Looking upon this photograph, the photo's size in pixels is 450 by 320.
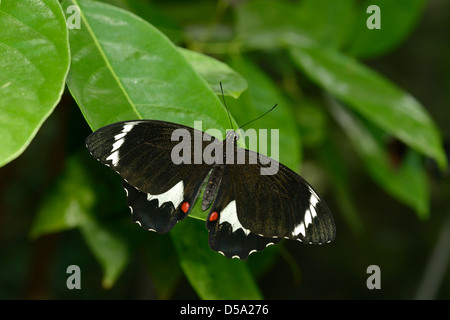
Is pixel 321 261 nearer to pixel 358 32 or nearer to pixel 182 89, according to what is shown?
pixel 358 32

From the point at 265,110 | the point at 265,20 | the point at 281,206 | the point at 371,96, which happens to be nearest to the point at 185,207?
the point at 281,206

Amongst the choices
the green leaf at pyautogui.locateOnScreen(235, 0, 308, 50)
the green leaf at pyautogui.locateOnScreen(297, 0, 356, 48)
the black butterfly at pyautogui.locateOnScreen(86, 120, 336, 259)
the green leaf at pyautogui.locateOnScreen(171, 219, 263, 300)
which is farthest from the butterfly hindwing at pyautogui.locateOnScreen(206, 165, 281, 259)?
the green leaf at pyautogui.locateOnScreen(297, 0, 356, 48)

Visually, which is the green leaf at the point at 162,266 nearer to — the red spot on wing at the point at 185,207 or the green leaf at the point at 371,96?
the red spot on wing at the point at 185,207

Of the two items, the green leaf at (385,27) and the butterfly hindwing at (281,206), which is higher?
the green leaf at (385,27)

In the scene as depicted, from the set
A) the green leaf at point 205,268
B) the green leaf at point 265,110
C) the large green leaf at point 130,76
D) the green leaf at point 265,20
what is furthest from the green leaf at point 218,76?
the green leaf at point 265,20

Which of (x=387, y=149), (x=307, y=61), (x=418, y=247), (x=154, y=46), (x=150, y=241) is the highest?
(x=154, y=46)

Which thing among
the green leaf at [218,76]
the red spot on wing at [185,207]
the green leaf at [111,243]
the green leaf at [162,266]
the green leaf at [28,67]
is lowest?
the green leaf at [162,266]

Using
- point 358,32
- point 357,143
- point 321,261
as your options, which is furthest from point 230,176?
point 321,261
